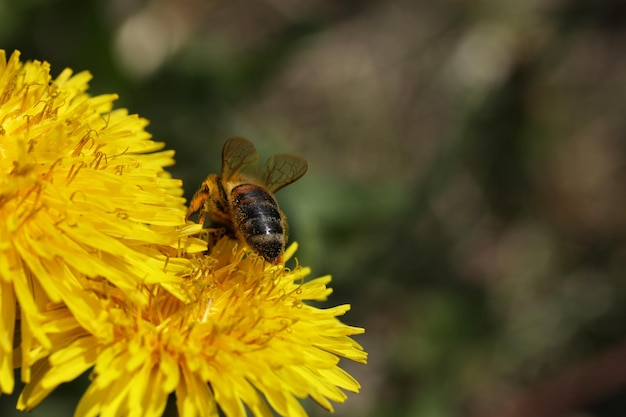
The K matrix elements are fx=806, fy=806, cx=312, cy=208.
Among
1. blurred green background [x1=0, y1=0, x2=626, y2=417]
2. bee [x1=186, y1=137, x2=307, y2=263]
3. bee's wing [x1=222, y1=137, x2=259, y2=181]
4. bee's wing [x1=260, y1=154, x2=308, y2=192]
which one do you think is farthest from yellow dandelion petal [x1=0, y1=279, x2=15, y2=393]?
blurred green background [x1=0, y1=0, x2=626, y2=417]

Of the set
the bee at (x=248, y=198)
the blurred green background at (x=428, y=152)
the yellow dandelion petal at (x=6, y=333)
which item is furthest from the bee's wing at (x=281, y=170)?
the yellow dandelion petal at (x=6, y=333)

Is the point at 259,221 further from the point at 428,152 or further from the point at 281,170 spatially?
the point at 428,152

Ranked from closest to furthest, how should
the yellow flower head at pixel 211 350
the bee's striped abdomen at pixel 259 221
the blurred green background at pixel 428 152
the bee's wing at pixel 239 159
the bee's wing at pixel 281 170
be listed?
the yellow flower head at pixel 211 350 < the bee's striped abdomen at pixel 259 221 < the bee's wing at pixel 239 159 < the bee's wing at pixel 281 170 < the blurred green background at pixel 428 152

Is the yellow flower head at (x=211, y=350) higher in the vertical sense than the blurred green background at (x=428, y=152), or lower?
lower

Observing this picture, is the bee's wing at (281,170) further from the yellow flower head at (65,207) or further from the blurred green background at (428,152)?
the blurred green background at (428,152)

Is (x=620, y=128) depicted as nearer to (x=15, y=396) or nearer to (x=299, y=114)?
(x=299, y=114)

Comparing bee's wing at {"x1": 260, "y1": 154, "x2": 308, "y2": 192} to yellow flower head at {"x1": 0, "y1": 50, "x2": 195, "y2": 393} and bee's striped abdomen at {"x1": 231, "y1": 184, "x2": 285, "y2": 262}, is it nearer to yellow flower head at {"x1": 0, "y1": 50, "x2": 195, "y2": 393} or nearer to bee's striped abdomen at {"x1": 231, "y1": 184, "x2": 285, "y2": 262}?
bee's striped abdomen at {"x1": 231, "y1": 184, "x2": 285, "y2": 262}

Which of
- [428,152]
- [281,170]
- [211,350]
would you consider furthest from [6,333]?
[428,152]

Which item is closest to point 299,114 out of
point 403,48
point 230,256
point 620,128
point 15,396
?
point 403,48
